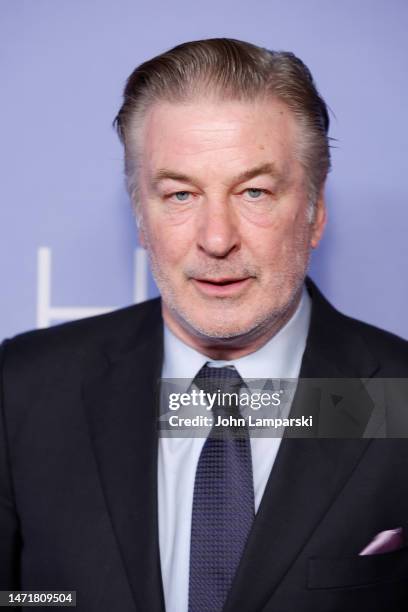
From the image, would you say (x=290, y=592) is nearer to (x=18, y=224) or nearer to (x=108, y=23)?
(x=18, y=224)

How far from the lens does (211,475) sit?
148 cm

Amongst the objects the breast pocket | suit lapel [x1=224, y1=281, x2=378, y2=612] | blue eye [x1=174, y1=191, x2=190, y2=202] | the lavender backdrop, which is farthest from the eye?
the breast pocket

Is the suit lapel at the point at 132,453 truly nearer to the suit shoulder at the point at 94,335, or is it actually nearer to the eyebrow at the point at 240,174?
the suit shoulder at the point at 94,335

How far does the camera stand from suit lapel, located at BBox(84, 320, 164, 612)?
1435mm

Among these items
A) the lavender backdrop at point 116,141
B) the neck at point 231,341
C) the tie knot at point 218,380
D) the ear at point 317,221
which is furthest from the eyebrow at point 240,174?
the lavender backdrop at point 116,141

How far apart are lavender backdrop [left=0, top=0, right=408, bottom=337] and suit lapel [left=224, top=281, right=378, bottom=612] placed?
20.2 inches

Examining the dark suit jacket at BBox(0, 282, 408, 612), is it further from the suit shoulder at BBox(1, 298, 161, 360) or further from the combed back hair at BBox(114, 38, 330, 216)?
the combed back hair at BBox(114, 38, 330, 216)

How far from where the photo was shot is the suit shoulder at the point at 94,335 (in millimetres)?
1721

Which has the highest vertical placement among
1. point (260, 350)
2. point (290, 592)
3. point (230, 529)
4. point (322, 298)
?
point (322, 298)

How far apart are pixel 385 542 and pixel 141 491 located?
473mm

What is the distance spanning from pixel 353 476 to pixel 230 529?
25cm

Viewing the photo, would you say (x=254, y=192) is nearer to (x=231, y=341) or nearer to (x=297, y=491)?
(x=231, y=341)

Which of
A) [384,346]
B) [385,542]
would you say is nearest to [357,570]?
[385,542]

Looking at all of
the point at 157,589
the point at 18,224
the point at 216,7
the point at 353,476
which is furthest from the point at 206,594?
the point at 216,7
